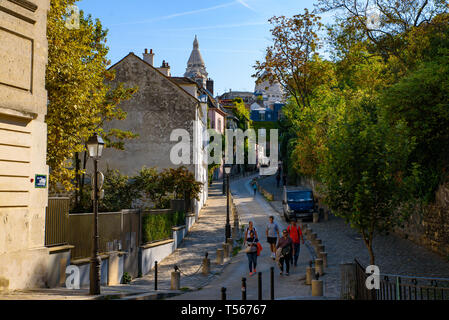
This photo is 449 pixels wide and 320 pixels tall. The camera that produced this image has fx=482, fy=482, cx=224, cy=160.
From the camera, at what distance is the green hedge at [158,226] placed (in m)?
21.0

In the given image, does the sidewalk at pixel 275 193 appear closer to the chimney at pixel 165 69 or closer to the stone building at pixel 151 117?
the stone building at pixel 151 117

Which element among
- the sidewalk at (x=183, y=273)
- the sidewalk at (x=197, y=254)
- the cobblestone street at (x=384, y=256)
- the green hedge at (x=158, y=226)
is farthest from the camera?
the green hedge at (x=158, y=226)

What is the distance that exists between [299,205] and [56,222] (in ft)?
68.0

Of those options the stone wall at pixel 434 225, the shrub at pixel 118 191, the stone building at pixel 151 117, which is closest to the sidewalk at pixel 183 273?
the shrub at pixel 118 191

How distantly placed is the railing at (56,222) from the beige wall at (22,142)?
2.68 ft

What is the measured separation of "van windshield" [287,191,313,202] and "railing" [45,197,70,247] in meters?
20.1

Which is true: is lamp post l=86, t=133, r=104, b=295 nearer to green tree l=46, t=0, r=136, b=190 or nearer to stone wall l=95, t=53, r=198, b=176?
green tree l=46, t=0, r=136, b=190

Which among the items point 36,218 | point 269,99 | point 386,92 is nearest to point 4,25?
point 36,218

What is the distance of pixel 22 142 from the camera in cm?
1193

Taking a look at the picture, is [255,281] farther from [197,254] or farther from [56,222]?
[197,254]

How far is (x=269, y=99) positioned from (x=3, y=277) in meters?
149

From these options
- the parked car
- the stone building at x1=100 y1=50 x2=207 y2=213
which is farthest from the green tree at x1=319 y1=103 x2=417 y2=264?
the stone building at x1=100 y1=50 x2=207 y2=213

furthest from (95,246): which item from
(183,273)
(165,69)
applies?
(165,69)

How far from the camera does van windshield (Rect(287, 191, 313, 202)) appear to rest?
32188 millimetres
